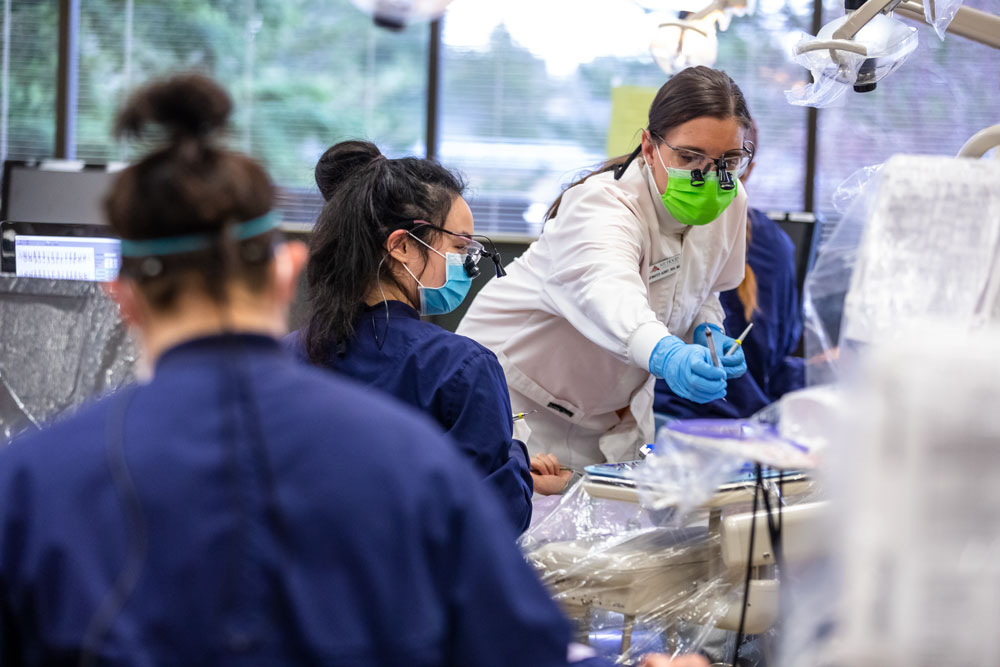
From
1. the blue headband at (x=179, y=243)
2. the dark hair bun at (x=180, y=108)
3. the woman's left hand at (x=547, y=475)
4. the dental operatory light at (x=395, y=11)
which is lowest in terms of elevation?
the woman's left hand at (x=547, y=475)

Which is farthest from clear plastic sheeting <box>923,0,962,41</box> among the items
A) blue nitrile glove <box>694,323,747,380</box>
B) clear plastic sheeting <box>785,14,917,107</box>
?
blue nitrile glove <box>694,323,747,380</box>

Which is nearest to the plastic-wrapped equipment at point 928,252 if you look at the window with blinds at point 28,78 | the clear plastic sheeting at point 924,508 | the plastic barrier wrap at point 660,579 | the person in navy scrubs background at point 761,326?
the clear plastic sheeting at point 924,508

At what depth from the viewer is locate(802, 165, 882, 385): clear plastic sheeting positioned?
108 cm

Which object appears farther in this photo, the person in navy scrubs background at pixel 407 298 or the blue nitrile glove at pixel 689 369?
the blue nitrile glove at pixel 689 369

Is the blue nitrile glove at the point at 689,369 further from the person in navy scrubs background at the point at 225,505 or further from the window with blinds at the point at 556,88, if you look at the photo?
the window with blinds at the point at 556,88

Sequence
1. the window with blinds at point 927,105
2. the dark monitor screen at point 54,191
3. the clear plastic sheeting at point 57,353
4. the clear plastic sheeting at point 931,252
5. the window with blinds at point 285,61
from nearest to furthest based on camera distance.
A: the clear plastic sheeting at point 931,252 → the clear plastic sheeting at point 57,353 → the dark monitor screen at point 54,191 → the window with blinds at point 927,105 → the window with blinds at point 285,61

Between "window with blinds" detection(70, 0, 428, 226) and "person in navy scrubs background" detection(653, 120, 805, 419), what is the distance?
2.18 metres

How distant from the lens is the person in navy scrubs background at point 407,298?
1512mm

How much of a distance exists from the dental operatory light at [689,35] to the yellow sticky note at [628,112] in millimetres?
189

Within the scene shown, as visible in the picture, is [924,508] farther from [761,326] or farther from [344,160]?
[761,326]

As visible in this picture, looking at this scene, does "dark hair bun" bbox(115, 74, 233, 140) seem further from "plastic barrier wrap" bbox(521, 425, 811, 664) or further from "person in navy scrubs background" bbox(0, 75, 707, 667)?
"plastic barrier wrap" bbox(521, 425, 811, 664)

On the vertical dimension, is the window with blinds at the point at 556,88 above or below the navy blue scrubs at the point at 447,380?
above

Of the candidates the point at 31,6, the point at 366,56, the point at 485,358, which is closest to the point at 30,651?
the point at 485,358

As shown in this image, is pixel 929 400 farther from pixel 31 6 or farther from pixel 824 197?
pixel 31 6
